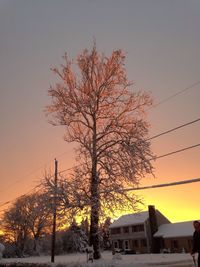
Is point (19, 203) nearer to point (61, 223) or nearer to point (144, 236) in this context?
point (144, 236)

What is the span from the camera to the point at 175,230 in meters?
56.6

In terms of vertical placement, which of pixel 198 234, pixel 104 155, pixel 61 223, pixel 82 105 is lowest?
pixel 198 234

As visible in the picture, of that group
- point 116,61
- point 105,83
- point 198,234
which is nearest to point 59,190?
point 105,83

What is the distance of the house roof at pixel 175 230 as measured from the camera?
54425 millimetres

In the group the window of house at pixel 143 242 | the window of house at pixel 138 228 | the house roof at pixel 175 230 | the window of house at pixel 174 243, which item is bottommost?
the window of house at pixel 174 243

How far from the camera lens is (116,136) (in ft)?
88.1

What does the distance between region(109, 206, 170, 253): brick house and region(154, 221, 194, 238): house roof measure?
1.20 metres

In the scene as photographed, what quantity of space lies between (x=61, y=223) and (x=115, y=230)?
141 feet

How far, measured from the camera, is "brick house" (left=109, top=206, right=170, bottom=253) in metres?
59.5

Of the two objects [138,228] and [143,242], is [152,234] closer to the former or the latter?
[143,242]

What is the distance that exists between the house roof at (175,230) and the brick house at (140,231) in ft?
3.95

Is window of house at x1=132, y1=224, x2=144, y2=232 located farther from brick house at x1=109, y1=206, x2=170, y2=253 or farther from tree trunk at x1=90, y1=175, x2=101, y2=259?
tree trunk at x1=90, y1=175, x2=101, y2=259

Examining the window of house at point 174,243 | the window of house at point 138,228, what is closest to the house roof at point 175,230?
the window of house at point 174,243

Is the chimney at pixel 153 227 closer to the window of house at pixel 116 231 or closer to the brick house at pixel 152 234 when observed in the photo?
the brick house at pixel 152 234
